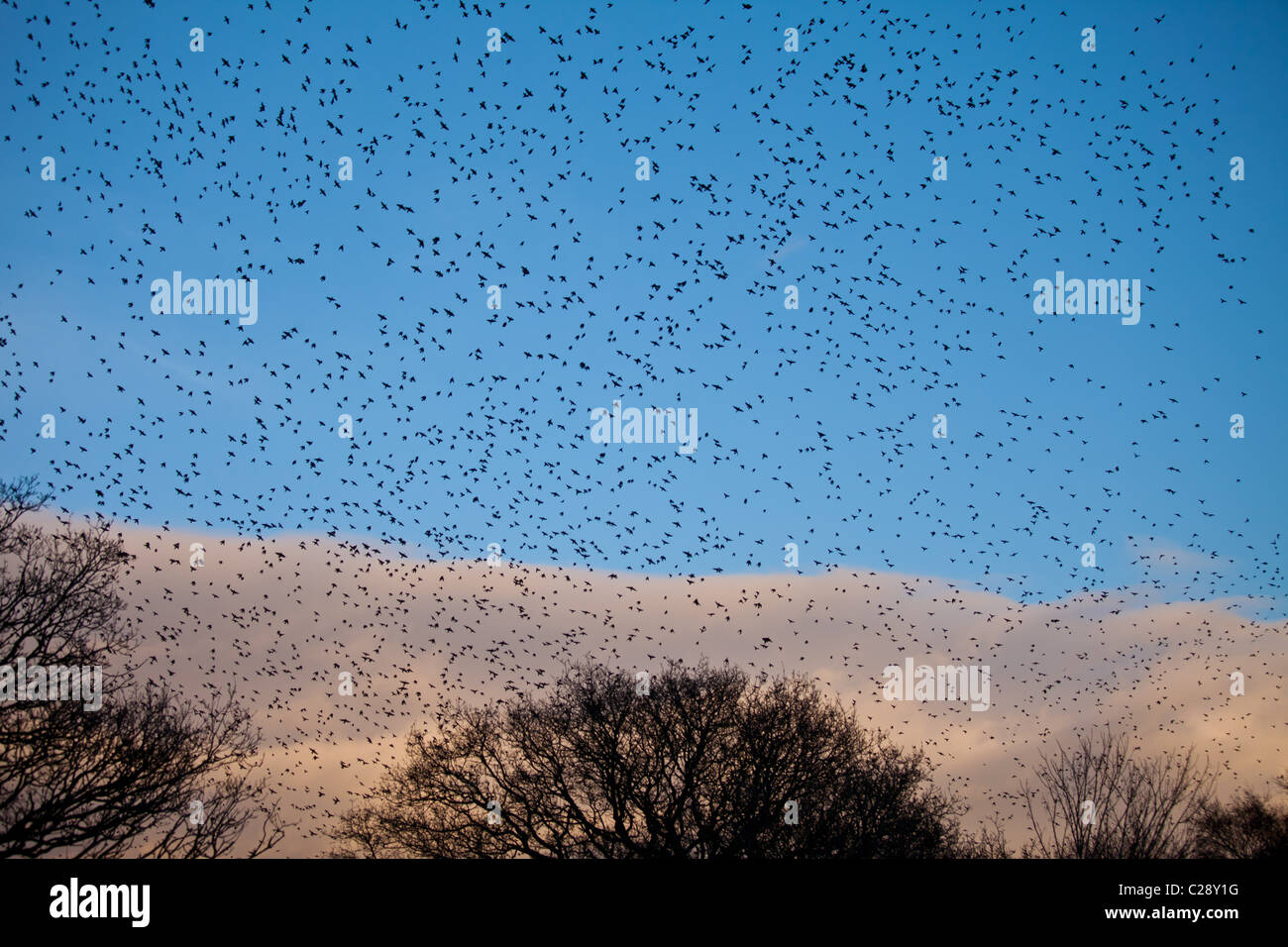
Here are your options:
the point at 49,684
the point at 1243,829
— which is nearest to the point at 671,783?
the point at 49,684

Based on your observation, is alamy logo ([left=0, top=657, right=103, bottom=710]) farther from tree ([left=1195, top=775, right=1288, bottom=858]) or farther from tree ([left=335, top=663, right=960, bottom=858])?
tree ([left=1195, top=775, right=1288, bottom=858])

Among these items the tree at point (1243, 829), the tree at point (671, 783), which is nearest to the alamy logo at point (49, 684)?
the tree at point (671, 783)

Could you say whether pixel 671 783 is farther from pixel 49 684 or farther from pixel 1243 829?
pixel 1243 829
